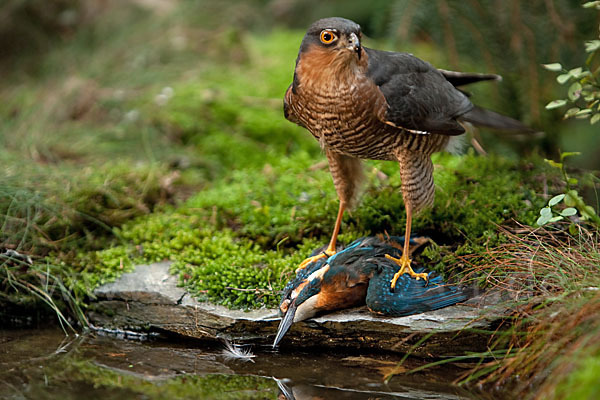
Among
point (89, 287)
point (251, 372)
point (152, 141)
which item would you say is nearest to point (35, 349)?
point (89, 287)

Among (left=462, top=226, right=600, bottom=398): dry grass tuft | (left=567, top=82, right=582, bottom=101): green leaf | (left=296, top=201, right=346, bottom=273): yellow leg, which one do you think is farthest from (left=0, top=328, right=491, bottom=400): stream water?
(left=567, top=82, right=582, bottom=101): green leaf

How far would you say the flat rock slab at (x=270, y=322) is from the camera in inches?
128

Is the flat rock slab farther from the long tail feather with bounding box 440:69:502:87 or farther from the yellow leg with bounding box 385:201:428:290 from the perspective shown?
the long tail feather with bounding box 440:69:502:87

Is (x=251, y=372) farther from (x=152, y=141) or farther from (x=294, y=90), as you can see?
(x=152, y=141)

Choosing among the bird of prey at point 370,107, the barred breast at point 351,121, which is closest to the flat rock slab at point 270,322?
the bird of prey at point 370,107

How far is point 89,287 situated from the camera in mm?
4039

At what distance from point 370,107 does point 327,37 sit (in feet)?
1.48

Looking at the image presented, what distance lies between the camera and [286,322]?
335cm

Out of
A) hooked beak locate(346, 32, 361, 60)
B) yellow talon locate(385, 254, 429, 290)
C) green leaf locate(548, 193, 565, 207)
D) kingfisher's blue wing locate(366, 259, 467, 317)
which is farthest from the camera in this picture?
yellow talon locate(385, 254, 429, 290)

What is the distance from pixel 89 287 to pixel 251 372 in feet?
4.78

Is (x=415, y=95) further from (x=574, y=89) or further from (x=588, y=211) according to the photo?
(x=588, y=211)

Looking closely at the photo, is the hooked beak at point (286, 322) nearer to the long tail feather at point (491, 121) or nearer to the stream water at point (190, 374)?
the stream water at point (190, 374)

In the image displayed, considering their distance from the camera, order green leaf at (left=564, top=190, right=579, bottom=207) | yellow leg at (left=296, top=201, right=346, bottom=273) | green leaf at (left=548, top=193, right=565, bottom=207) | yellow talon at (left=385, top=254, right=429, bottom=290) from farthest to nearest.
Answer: yellow leg at (left=296, top=201, right=346, bottom=273) < yellow talon at (left=385, top=254, right=429, bottom=290) < green leaf at (left=548, top=193, right=565, bottom=207) < green leaf at (left=564, top=190, right=579, bottom=207)

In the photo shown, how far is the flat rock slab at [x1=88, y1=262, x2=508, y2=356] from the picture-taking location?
3.26m
